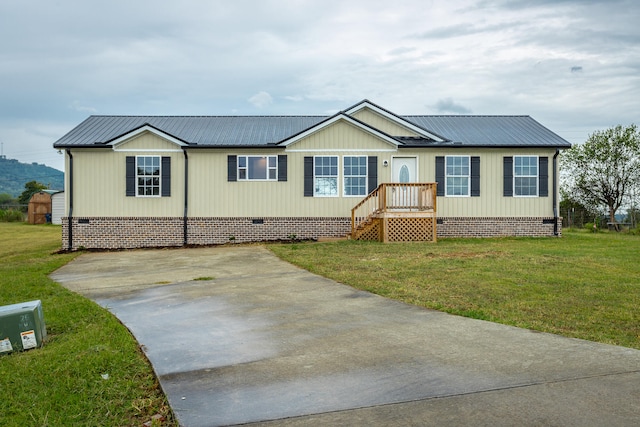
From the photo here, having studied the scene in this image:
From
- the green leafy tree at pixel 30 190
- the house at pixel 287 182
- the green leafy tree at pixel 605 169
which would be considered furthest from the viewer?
the green leafy tree at pixel 30 190

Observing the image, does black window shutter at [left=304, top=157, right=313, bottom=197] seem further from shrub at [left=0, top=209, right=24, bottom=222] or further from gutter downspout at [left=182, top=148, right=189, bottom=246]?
shrub at [left=0, top=209, right=24, bottom=222]

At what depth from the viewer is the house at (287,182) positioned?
60.5 feet

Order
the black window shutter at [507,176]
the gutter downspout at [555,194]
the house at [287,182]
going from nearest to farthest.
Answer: the house at [287,182], the black window shutter at [507,176], the gutter downspout at [555,194]

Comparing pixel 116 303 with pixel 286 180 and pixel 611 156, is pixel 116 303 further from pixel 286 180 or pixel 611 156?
pixel 611 156

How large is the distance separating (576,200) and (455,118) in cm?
1286

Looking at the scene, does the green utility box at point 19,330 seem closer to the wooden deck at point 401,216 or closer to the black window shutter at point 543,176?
the wooden deck at point 401,216

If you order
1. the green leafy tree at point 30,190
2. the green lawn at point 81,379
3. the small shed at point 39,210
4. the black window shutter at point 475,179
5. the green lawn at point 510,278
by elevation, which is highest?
the green leafy tree at point 30,190

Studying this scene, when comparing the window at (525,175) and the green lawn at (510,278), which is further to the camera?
the window at (525,175)

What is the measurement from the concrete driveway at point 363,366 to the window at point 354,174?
432 inches

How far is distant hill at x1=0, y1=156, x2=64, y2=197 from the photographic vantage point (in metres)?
146

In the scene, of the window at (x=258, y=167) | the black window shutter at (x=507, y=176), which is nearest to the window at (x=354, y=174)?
the window at (x=258, y=167)

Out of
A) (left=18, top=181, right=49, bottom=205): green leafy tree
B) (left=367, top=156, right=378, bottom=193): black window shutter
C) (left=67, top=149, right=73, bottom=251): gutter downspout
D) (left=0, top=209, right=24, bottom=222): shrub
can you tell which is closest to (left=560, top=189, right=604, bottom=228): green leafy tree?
(left=367, top=156, right=378, bottom=193): black window shutter

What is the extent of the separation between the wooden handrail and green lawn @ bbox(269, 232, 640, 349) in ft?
5.29

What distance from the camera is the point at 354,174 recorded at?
18.5 metres
